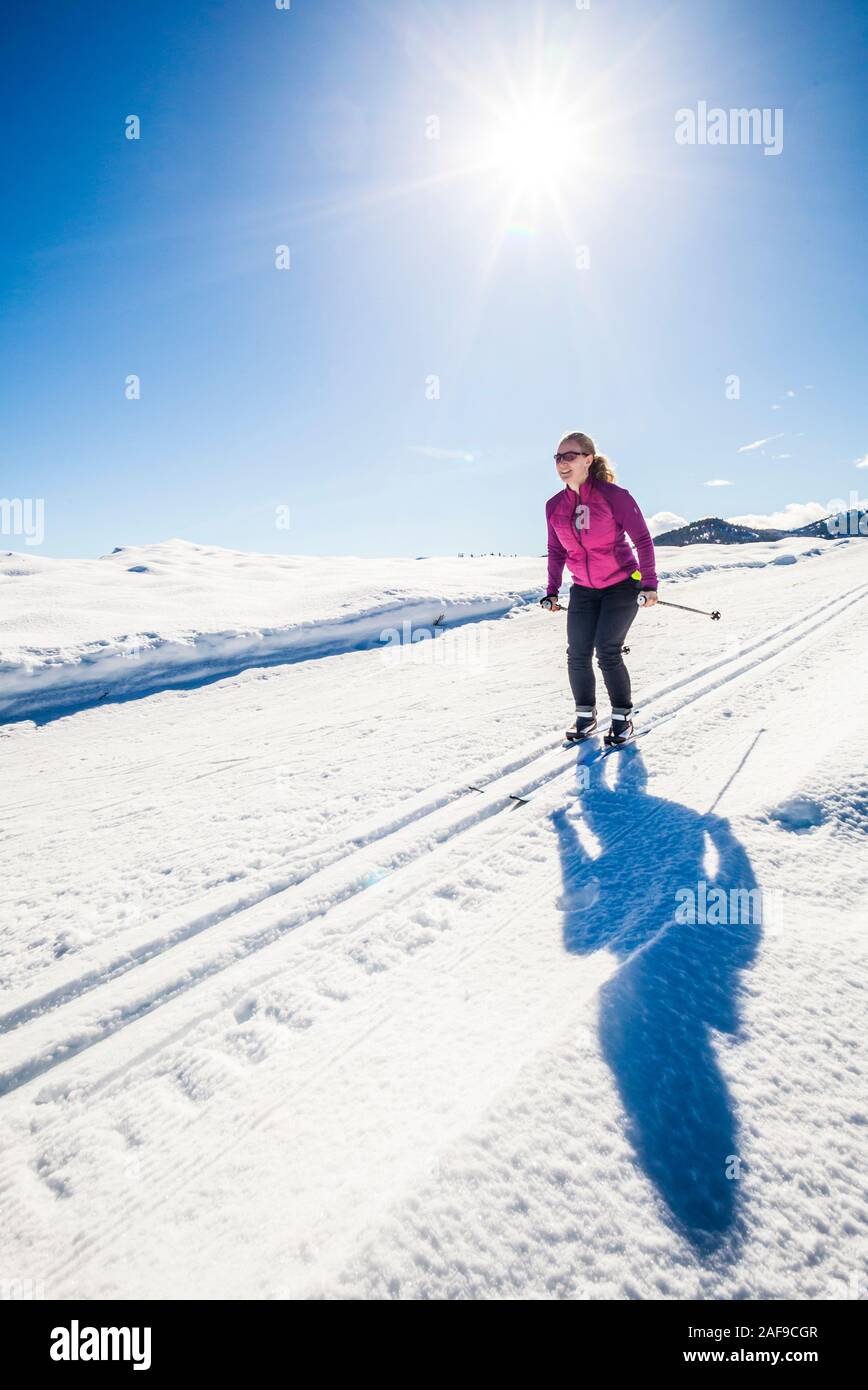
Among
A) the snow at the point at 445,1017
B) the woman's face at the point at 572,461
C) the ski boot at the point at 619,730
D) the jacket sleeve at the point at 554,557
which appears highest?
the woman's face at the point at 572,461

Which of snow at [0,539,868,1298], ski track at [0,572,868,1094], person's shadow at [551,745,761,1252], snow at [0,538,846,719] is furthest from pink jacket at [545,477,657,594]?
A: snow at [0,538,846,719]

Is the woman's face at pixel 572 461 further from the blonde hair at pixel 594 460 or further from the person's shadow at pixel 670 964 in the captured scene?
the person's shadow at pixel 670 964

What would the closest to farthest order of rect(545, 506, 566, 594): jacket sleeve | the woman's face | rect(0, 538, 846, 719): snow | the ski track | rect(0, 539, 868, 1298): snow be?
rect(0, 539, 868, 1298): snow < the ski track < the woman's face < rect(545, 506, 566, 594): jacket sleeve < rect(0, 538, 846, 719): snow

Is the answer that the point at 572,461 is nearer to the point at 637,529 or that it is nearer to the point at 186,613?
the point at 637,529

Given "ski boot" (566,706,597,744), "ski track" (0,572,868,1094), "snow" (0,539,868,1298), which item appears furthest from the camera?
"ski boot" (566,706,597,744)

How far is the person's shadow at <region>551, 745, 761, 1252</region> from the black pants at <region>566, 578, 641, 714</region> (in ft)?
3.70

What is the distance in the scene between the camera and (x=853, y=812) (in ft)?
8.29

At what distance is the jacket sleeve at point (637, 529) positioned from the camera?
3852 millimetres

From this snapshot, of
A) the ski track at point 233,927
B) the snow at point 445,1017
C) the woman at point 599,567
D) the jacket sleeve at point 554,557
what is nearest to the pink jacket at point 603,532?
the woman at point 599,567

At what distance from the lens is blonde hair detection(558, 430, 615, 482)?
3.78 metres

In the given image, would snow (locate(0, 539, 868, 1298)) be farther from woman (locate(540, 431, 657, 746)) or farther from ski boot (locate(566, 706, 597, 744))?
woman (locate(540, 431, 657, 746))

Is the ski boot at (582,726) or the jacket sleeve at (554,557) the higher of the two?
the jacket sleeve at (554,557)
